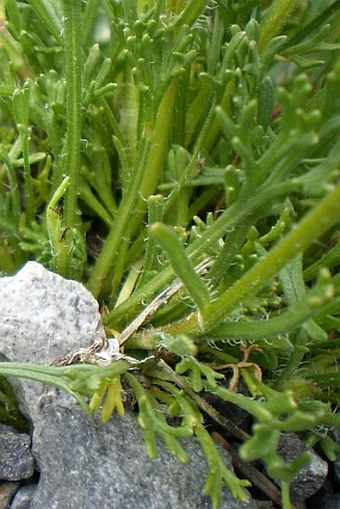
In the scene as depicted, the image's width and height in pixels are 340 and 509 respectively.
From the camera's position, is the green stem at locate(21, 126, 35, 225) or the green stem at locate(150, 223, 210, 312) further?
the green stem at locate(21, 126, 35, 225)

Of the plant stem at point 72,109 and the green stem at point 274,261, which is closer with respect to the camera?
the green stem at point 274,261

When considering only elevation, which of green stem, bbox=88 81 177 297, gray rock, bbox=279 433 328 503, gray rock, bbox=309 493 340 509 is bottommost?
gray rock, bbox=309 493 340 509

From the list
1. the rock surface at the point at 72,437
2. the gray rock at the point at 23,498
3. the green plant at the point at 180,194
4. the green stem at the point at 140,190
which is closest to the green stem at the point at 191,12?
the green plant at the point at 180,194

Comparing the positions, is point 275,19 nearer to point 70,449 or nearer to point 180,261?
point 180,261

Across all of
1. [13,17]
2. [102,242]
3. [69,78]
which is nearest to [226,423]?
[102,242]

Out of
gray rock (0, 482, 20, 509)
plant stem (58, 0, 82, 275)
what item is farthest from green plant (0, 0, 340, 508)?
gray rock (0, 482, 20, 509)

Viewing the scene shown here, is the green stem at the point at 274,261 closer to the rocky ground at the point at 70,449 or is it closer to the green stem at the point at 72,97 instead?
the rocky ground at the point at 70,449

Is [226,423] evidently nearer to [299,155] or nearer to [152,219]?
[152,219]

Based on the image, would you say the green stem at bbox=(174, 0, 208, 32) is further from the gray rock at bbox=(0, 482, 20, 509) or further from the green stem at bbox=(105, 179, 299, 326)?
the gray rock at bbox=(0, 482, 20, 509)
